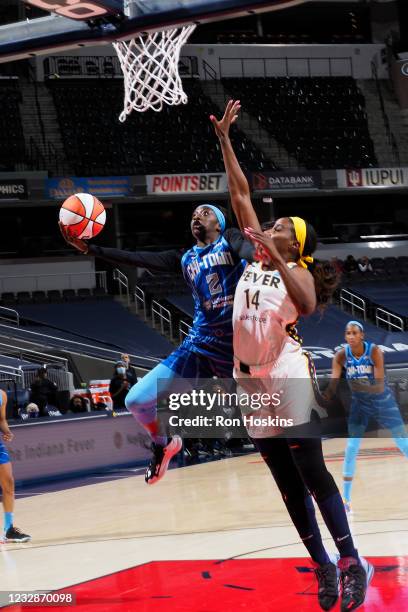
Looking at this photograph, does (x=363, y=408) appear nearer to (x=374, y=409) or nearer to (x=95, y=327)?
(x=374, y=409)

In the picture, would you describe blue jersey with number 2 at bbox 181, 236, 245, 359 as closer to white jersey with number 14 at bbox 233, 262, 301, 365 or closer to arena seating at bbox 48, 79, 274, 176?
white jersey with number 14 at bbox 233, 262, 301, 365

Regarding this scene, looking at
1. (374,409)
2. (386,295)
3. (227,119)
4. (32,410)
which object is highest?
(227,119)

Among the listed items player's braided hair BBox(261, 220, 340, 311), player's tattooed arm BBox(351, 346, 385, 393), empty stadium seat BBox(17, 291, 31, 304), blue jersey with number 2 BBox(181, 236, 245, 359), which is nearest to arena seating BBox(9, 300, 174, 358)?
empty stadium seat BBox(17, 291, 31, 304)

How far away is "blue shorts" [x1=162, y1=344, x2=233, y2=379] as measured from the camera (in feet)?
21.8

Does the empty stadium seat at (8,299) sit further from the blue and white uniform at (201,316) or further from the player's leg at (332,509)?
the player's leg at (332,509)

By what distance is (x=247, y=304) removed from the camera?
569cm

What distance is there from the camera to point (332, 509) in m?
5.63

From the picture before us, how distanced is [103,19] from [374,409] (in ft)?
16.9

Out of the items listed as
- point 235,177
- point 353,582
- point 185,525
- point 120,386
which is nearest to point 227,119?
point 235,177

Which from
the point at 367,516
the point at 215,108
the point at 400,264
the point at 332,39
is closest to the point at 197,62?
the point at 215,108

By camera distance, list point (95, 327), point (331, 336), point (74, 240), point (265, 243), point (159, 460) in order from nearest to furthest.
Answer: point (265, 243)
point (74, 240)
point (159, 460)
point (95, 327)
point (331, 336)

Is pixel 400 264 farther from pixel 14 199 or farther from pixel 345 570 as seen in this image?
pixel 345 570

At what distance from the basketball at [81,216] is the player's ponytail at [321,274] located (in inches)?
61.5

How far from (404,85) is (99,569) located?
2674 cm
